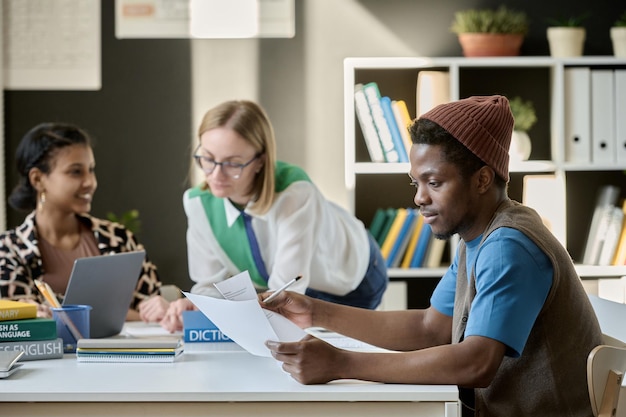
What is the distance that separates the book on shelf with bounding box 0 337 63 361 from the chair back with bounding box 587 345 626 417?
1.12 m

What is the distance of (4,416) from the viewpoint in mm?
1685

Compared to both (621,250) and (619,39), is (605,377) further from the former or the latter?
(619,39)

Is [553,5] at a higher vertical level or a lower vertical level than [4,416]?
higher

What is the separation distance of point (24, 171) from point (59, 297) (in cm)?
63

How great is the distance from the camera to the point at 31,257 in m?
2.88

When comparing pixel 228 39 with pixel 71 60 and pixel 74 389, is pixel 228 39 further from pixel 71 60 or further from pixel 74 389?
pixel 74 389

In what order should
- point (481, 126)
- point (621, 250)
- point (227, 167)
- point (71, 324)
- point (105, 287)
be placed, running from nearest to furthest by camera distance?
point (481, 126) < point (71, 324) < point (105, 287) < point (227, 167) < point (621, 250)

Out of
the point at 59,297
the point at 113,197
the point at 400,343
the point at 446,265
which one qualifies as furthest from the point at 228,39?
the point at 400,343

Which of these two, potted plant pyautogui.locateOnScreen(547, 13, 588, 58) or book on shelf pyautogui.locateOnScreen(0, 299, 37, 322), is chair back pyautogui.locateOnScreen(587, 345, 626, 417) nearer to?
book on shelf pyautogui.locateOnScreen(0, 299, 37, 322)

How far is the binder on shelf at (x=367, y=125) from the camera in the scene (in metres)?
4.04

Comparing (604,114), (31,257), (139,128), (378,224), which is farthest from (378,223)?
(31,257)

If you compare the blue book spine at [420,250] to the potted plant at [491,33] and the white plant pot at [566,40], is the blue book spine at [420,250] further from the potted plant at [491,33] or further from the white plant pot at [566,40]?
the white plant pot at [566,40]

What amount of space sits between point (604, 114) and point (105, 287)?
2570 millimetres

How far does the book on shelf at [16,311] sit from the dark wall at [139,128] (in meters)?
2.28
